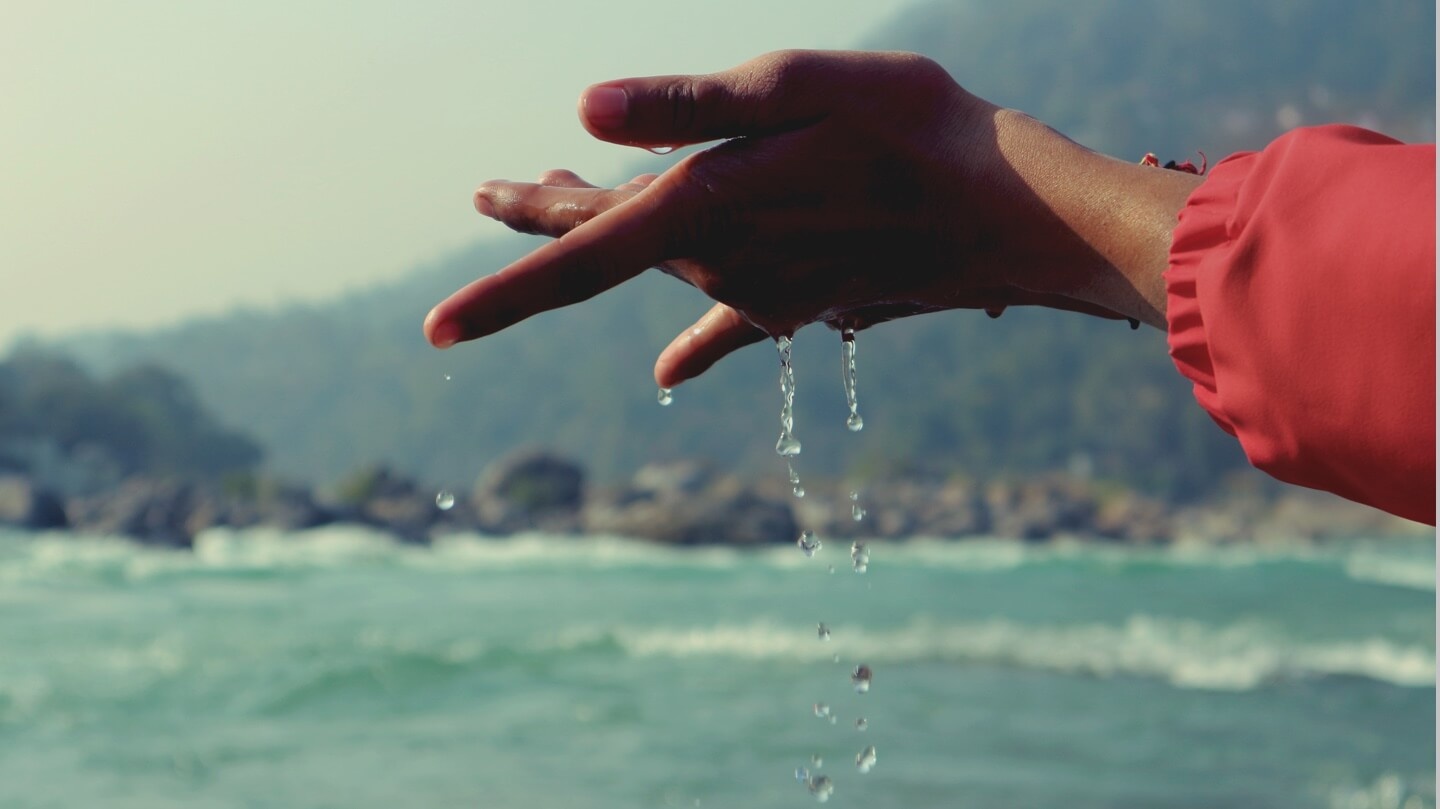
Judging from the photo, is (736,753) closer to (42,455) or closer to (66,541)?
(66,541)

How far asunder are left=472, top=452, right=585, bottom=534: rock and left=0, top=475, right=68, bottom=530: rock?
9537 mm

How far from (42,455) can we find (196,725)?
1680 inches

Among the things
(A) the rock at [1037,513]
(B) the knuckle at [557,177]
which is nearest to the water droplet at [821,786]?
(B) the knuckle at [557,177]

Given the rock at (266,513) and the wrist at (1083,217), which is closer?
the wrist at (1083,217)

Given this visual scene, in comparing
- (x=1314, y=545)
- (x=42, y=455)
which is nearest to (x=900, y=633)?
(x=1314, y=545)

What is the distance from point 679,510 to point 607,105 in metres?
29.6

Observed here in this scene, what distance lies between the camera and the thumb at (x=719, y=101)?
1136 mm

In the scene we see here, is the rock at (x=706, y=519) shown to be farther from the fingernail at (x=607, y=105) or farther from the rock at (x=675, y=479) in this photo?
the fingernail at (x=607, y=105)

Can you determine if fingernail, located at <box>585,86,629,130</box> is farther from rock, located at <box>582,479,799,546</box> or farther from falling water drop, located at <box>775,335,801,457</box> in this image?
rock, located at <box>582,479,799,546</box>

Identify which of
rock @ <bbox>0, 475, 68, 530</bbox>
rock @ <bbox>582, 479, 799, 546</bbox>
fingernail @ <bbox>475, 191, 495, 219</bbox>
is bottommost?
rock @ <bbox>582, 479, 799, 546</bbox>

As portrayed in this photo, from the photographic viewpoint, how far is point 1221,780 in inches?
262

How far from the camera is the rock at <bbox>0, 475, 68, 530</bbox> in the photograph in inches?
1123

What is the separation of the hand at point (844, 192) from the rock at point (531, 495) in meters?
32.1

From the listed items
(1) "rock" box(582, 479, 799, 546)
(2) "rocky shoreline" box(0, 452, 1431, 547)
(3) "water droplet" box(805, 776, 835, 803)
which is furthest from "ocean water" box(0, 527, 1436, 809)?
(2) "rocky shoreline" box(0, 452, 1431, 547)
